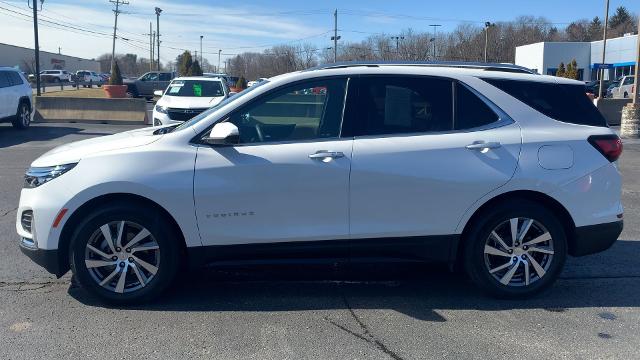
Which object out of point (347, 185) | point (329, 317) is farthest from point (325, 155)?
point (329, 317)

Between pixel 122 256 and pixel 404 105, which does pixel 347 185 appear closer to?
pixel 404 105

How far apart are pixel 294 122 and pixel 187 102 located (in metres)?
11.0

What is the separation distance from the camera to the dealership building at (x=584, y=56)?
177 ft

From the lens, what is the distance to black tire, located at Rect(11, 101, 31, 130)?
17.8 meters

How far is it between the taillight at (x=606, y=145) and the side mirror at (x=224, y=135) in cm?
284

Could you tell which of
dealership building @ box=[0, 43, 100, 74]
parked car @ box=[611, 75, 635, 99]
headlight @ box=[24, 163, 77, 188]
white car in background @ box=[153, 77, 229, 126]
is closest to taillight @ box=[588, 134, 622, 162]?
headlight @ box=[24, 163, 77, 188]

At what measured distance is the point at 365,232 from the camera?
475 cm

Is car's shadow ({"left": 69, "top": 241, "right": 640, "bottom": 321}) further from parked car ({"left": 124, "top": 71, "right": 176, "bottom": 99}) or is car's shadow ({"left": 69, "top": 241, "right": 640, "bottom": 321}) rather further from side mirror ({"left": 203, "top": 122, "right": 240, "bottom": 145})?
parked car ({"left": 124, "top": 71, "right": 176, "bottom": 99})

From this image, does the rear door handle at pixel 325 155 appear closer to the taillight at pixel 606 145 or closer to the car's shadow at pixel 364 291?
the car's shadow at pixel 364 291

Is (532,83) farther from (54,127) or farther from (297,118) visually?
(54,127)

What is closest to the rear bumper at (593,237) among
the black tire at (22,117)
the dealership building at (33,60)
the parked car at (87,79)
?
the black tire at (22,117)

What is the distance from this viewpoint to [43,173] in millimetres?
4723

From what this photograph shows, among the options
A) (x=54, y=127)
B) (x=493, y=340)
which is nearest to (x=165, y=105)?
Answer: (x=54, y=127)

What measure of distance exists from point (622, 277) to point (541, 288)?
43.9 inches
